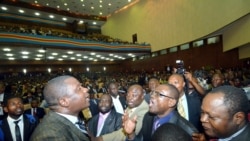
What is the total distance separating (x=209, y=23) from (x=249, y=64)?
11.7 ft

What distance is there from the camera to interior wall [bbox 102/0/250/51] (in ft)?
36.2

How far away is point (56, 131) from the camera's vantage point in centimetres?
120

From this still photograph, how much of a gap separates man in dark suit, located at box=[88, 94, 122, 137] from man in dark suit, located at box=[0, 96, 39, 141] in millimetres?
800

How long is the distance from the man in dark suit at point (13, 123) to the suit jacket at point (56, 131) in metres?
1.64

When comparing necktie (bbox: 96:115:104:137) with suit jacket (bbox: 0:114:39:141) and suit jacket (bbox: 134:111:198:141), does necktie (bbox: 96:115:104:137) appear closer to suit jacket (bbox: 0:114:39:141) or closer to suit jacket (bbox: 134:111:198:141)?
suit jacket (bbox: 134:111:198:141)

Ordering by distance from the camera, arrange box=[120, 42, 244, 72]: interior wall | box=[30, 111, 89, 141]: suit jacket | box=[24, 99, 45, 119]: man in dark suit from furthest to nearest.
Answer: box=[120, 42, 244, 72]: interior wall < box=[24, 99, 45, 119]: man in dark suit < box=[30, 111, 89, 141]: suit jacket

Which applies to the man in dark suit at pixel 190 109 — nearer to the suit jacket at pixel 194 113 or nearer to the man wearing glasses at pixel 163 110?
the suit jacket at pixel 194 113

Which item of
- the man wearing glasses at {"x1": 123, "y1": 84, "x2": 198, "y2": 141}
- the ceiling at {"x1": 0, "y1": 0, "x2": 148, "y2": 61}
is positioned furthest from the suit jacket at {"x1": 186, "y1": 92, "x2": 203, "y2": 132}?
the ceiling at {"x1": 0, "y1": 0, "x2": 148, "y2": 61}

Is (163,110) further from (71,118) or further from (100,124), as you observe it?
(100,124)

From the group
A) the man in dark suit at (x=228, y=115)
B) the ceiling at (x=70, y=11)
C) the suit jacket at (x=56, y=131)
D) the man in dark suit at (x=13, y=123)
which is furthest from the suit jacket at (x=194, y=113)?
the ceiling at (x=70, y=11)

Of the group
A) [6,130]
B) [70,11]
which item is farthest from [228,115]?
[70,11]

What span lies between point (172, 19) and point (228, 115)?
1555cm

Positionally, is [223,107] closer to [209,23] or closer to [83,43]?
[209,23]

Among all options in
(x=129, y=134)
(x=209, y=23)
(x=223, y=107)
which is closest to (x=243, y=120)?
(x=223, y=107)
